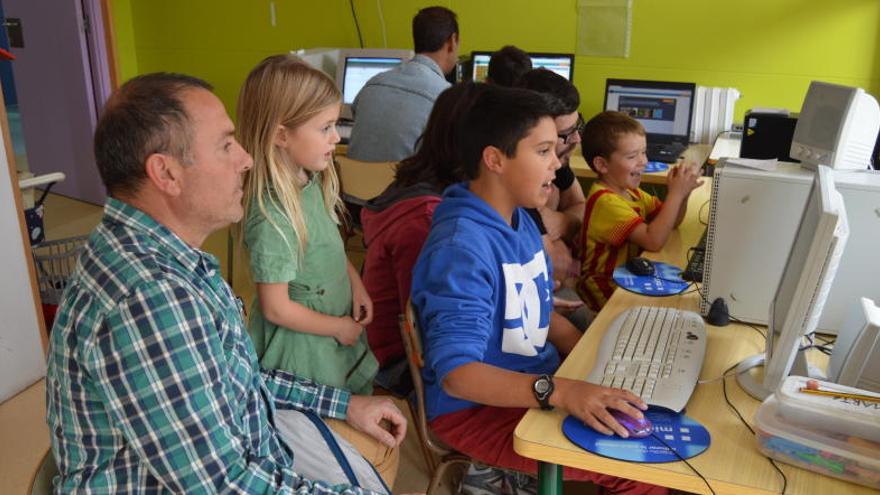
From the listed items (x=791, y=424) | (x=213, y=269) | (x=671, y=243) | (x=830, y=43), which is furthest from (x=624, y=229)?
(x=830, y=43)

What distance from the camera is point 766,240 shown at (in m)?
1.66

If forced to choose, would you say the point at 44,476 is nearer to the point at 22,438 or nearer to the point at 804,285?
the point at 804,285

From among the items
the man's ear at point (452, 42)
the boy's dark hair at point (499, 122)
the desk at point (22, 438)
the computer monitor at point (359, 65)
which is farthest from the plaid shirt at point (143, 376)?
the computer monitor at point (359, 65)

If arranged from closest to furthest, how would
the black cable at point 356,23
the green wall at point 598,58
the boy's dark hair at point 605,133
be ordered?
the boy's dark hair at point 605,133, the green wall at point 598,58, the black cable at point 356,23

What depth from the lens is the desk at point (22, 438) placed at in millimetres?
2387

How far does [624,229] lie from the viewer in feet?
7.73

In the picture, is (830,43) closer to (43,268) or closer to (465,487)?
(465,487)

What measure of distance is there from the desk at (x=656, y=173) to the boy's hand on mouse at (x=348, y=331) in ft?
5.86

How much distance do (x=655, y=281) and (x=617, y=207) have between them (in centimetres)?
44

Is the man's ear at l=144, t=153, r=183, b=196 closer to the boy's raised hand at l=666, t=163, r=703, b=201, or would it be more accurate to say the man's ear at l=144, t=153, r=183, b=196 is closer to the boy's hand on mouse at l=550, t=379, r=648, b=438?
the boy's hand on mouse at l=550, t=379, r=648, b=438

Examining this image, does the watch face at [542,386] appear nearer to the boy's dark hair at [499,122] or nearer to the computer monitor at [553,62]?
the boy's dark hair at [499,122]

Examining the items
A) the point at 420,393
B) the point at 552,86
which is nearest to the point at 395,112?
the point at 552,86

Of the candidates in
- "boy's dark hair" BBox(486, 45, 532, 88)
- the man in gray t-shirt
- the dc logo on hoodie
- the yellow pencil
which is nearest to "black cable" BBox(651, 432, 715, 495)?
the yellow pencil

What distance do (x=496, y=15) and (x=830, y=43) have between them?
180 cm
